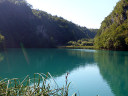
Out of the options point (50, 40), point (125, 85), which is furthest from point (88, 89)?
point (50, 40)

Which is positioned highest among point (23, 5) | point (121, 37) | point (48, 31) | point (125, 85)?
point (23, 5)

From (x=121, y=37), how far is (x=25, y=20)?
160 ft

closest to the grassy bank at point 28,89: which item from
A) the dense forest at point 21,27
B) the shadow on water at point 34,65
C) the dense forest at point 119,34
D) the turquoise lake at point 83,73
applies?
the turquoise lake at point 83,73

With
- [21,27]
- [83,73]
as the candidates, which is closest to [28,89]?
[83,73]

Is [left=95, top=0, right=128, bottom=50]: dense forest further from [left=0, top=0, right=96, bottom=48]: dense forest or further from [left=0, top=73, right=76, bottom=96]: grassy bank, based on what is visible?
[left=0, top=73, right=76, bottom=96]: grassy bank

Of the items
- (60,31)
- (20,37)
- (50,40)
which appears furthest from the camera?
(60,31)

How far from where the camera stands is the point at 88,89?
9.03 meters

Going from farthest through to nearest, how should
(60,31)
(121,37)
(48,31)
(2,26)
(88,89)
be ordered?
1. (60,31)
2. (48,31)
3. (2,26)
4. (121,37)
5. (88,89)

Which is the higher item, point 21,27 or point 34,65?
point 21,27

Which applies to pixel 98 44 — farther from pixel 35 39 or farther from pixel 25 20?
pixel 25 20

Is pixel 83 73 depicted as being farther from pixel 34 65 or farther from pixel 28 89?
pixel 28 89

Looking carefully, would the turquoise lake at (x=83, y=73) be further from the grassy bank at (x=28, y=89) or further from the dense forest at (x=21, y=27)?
the dense forest at (x=21, y=27)

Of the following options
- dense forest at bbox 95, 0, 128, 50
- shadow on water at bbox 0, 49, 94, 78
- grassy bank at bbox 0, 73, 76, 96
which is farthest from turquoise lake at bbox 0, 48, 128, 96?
dense forest at bbox 95, 0, 128, 50

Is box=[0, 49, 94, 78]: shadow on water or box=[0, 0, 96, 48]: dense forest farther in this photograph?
box=[0, 0, 96, 48]: dense forest
